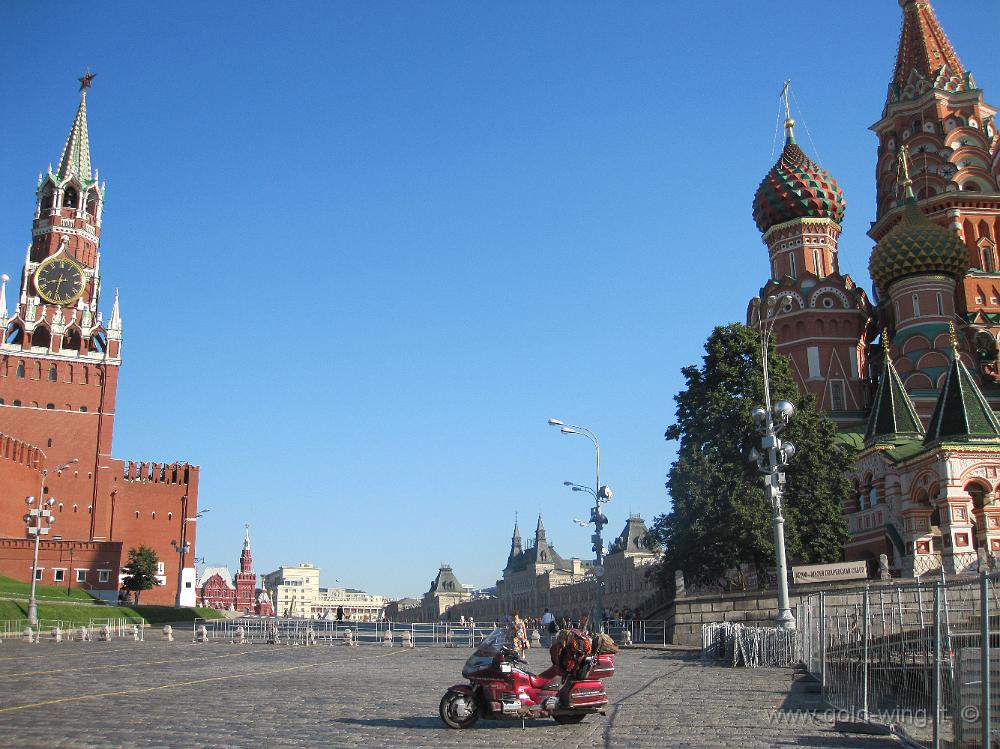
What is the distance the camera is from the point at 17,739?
362 inches

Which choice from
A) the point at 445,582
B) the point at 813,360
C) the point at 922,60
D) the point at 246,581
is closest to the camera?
the point at 813,360

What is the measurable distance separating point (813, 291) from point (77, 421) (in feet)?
176

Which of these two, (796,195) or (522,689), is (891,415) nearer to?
(796,195)

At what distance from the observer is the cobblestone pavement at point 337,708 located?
9477 millimetres

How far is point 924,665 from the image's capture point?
9.96 meters

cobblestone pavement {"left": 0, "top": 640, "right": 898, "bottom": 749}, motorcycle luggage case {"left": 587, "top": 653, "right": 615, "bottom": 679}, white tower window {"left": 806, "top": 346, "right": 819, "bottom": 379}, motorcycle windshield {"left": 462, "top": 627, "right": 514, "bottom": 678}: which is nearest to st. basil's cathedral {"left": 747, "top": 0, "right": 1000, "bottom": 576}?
white tower window {"left": 806, "top": 346, "right": 819, "bottom": 379}

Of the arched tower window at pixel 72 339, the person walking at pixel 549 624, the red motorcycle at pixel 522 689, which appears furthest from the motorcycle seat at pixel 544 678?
the arched tower window at pixel 72 339

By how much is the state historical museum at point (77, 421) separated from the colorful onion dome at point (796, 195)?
48833 mm

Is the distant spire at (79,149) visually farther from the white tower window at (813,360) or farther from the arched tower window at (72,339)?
the white tower window at (813,360)

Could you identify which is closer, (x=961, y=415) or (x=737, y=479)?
(x=737, y=479)

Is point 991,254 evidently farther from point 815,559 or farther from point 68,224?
point 68,224

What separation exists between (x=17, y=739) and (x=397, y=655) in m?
17.3

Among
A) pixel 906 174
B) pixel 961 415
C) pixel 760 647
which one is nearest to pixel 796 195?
pixel 906 174

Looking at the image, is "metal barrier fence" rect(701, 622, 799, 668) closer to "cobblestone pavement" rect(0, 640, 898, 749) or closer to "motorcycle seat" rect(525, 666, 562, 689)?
"cobblestone pavement" rect(0, 640, 898, 749)
